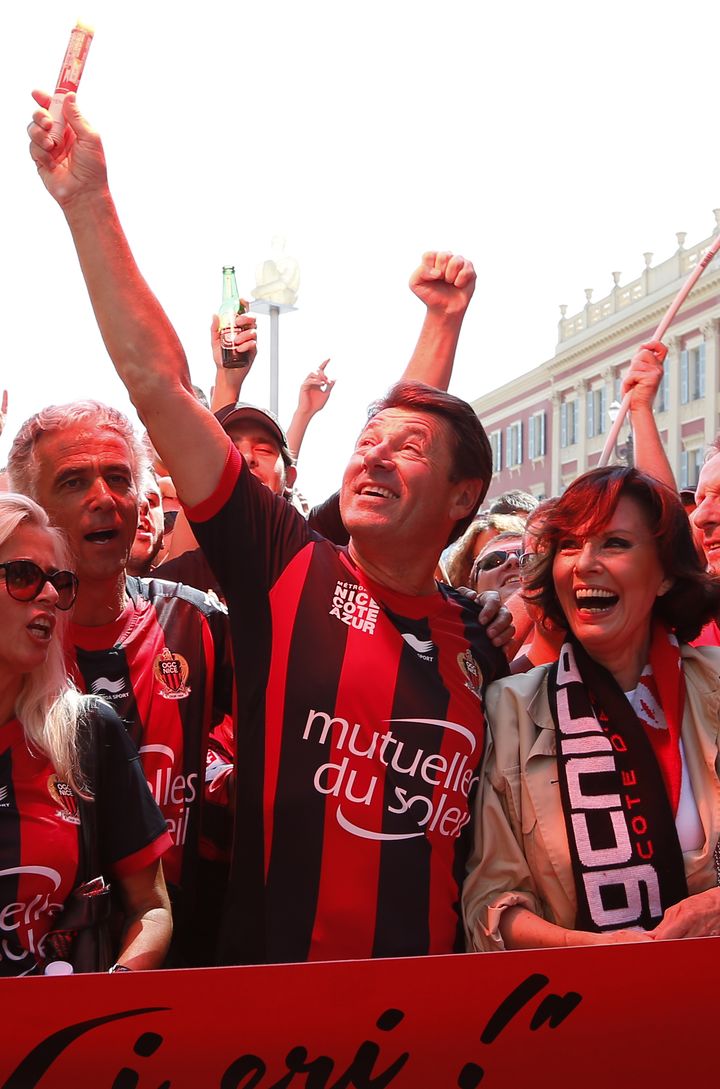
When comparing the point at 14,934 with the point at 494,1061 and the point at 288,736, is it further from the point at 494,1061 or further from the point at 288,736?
the point at 494,1061

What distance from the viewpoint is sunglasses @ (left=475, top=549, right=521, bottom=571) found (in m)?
5.05

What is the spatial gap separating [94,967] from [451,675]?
974 millimetres

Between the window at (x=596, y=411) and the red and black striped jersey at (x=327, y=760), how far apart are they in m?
49.3

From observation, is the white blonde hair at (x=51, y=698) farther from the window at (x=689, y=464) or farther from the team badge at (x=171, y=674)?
the window at (x=689, y=464)

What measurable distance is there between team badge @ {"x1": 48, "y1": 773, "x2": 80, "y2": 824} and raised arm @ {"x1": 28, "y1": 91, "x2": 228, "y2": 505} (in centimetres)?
62

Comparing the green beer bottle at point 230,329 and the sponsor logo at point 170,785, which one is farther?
the green beer bottle at point 230,329

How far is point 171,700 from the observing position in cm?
294

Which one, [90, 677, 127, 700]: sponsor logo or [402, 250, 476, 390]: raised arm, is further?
[402, 250, 476, 390]: raised arm

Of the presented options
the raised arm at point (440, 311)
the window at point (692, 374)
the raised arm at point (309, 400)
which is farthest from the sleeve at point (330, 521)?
the window at point (692, 374)

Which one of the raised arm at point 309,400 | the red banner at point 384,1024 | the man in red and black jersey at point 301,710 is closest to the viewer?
the red banner at point 384,1024

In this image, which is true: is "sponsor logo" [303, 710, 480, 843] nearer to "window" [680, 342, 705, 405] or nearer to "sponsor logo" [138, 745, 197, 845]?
"sponsor logo" [138, 745, 197, 845]

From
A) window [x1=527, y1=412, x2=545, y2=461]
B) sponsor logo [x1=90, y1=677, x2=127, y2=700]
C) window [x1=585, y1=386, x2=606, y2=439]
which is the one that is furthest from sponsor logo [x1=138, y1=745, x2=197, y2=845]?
window [x1=527, y1=412, x2=545, y2=461]

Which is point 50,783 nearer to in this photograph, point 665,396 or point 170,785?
point 170,785

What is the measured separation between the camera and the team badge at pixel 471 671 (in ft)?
9.55
